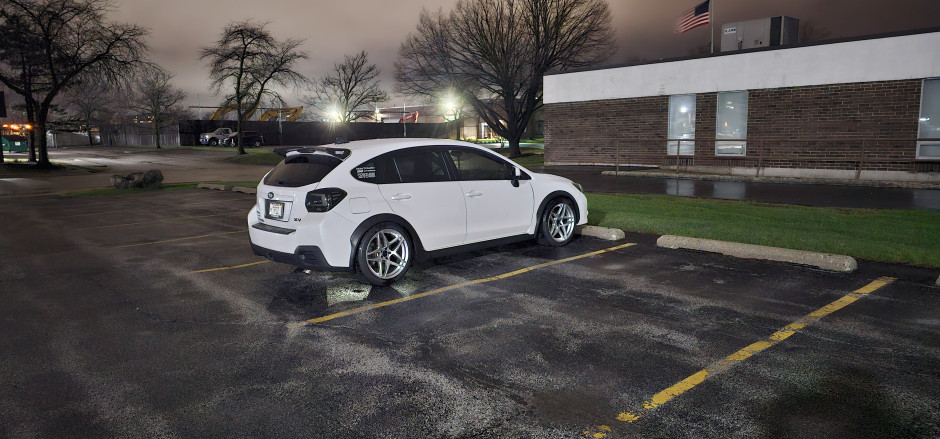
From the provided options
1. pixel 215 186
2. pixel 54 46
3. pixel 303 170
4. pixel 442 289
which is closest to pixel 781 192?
pixel 442 289

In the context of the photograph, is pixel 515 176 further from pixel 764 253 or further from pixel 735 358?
pixel 735 358

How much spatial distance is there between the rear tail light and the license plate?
0.41 metres

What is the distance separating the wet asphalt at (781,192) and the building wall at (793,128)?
2.15 meters

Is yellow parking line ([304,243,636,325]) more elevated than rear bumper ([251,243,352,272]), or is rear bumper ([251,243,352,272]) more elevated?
rear bumper ([251,243,352,272])

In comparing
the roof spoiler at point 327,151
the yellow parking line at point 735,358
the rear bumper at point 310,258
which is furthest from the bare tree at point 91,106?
the yellow parking line at point 735,358

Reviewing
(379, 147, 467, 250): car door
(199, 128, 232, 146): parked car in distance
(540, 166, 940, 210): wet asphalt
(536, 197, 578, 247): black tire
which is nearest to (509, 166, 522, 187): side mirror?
(536, 197, 578, 247): black tire

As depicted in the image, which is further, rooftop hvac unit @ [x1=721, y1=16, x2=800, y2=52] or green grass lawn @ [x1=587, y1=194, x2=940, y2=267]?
rooftop hvac unit @ [x1=721, y1=16, x2=800, y2=52]

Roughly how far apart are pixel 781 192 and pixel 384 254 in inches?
465

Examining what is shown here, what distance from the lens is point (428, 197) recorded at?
23.1ft

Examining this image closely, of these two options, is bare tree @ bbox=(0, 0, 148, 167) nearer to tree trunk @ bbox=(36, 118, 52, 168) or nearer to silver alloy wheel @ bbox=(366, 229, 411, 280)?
tree trunk @ bbox=(36, 118, 52, 168)

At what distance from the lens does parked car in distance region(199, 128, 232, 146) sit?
5844 cm

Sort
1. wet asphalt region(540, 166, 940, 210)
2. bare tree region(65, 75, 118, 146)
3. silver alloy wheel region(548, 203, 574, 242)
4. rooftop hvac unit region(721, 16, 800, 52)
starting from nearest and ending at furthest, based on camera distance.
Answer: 1. silver alloy wheel region(548, 203, 574, 242)
2. wet asphalt region(540, 166, 940, 210)
3. rooftop hvac unit region(721, 16, 800, 52)
4. bare tree region(65, 75, 118, 146)

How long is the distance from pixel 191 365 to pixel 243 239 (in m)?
5.84

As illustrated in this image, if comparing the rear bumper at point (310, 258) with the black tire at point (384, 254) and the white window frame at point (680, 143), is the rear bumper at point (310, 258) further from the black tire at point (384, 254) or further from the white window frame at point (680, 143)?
the white window frame at point (680, 143)
